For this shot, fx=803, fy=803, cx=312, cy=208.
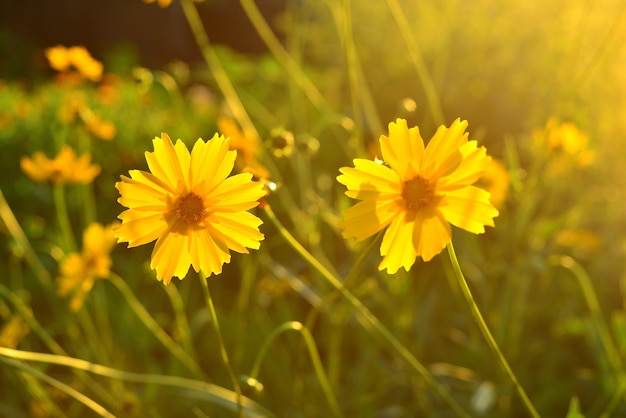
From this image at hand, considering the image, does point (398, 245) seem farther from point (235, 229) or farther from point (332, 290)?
point (332, 290)

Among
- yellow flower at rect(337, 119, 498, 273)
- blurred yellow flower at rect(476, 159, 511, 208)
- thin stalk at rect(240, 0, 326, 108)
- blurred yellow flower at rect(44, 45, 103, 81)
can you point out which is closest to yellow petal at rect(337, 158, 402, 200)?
yellow flower at rect(337, 119, 498, 273)

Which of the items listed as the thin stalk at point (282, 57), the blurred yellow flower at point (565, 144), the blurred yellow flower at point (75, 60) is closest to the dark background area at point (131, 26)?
the blurred yellow flower at point (75, 60)

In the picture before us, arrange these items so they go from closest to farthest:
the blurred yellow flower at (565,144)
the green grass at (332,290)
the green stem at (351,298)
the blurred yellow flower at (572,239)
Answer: the green stem at (351,298), the green grass at (332,290), the blurred yellow flower at (565,144), the blurred yellow flower at (572,239)

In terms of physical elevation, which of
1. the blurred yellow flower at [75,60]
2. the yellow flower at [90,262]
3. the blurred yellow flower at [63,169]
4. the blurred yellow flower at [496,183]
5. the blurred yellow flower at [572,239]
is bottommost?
the yellow flower at [90,262]

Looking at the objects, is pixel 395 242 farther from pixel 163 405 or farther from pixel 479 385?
pixel 163 405

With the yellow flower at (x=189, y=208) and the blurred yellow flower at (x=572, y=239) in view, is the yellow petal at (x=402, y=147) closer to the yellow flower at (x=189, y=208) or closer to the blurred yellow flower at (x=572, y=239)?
the yellow flower at (x=189, y=208)
